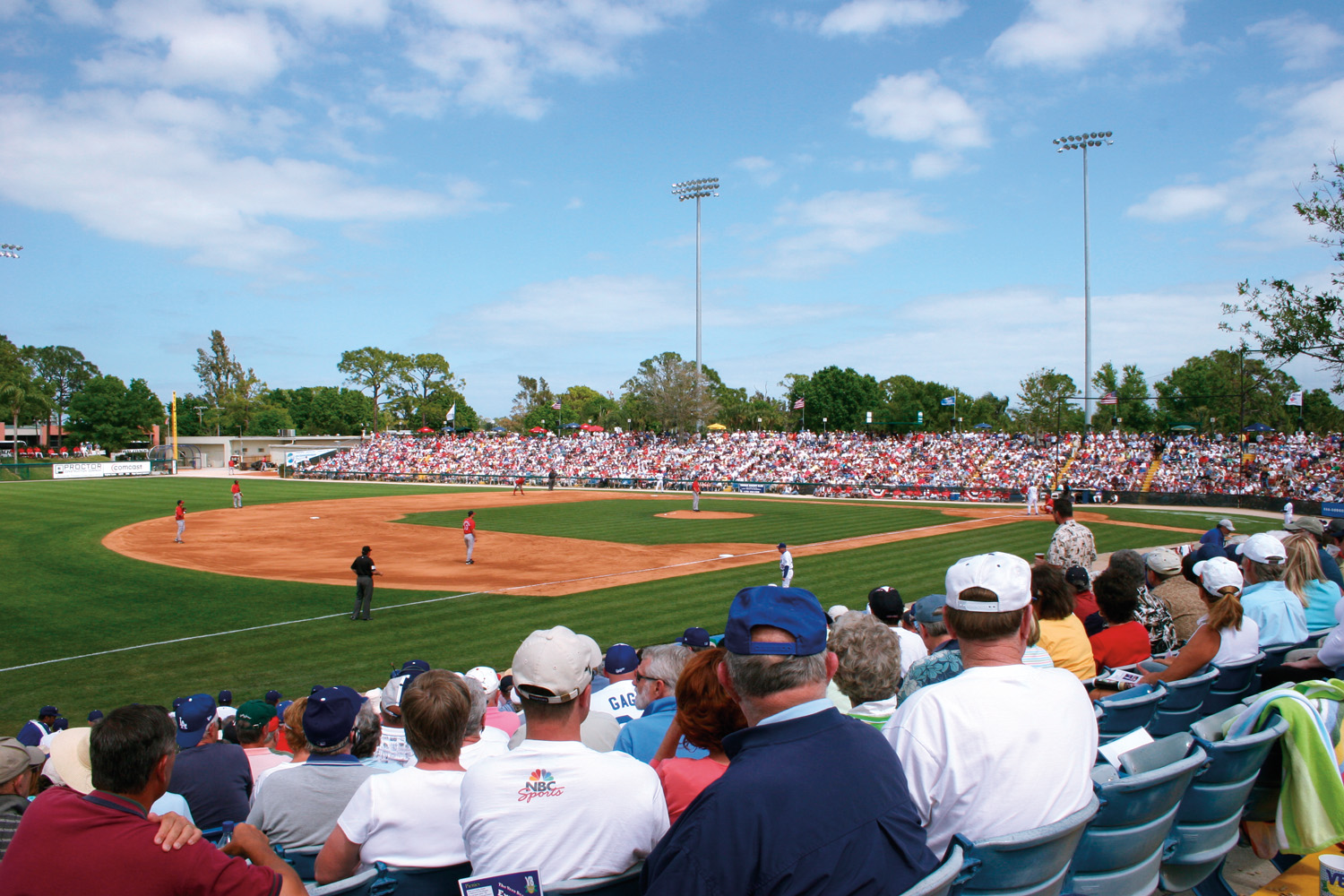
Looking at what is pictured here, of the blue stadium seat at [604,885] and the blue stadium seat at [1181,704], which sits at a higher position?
the blue stadium seat at [604,885]

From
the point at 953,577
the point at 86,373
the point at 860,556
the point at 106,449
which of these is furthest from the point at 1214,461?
the point at 86,373

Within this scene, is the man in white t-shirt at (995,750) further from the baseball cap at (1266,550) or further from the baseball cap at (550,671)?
the baseball cap at (1266,550)

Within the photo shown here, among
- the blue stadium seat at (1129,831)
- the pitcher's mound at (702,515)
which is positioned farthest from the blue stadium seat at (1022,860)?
the pitcher's mound at (702,515)

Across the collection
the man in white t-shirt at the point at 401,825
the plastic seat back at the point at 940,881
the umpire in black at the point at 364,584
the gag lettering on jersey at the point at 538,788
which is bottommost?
the umpire in black at the point at 364,584

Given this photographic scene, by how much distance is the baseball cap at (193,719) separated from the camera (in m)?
5.70

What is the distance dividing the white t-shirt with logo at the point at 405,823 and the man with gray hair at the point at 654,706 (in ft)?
3.12

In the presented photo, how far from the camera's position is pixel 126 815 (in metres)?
2.82

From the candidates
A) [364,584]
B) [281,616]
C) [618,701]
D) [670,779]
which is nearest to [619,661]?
[618,701]

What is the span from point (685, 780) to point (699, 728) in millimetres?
195

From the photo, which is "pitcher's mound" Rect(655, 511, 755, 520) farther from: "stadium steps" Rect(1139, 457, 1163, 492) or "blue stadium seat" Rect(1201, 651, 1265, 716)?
"blue stadium seat" Rect(1201, 651, 1265, 716)

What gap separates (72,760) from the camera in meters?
4.83

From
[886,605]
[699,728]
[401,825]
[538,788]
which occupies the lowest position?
[401,825]

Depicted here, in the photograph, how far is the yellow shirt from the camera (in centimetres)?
536

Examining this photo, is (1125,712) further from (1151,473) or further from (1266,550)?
(1151,473)
